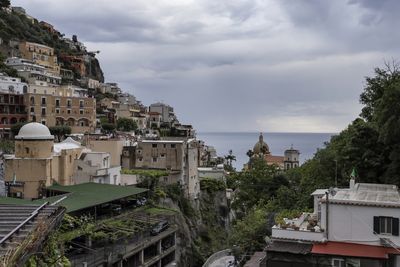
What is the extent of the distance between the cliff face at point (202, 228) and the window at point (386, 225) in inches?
948

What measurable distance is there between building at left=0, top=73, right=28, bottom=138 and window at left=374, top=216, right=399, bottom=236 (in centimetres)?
6087

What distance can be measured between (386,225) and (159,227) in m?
20.7

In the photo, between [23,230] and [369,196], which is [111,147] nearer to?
[369,196]

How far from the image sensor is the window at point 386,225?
19312 millimetres

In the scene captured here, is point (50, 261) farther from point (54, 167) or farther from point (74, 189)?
point (54, 167)

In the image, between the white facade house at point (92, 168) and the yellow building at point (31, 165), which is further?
the white facade house at point (92, 168)

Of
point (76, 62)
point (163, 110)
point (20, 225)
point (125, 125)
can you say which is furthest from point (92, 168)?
point (163, 110)

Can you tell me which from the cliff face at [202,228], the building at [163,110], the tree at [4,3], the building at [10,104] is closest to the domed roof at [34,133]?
the cliff face at [202,228]

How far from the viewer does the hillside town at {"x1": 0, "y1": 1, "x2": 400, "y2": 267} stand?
18.9 meters

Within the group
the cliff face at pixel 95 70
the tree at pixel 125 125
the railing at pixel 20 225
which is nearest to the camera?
the railing at pixel 20 225

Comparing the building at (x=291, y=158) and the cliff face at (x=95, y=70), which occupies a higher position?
the cliff face at (x=95, y=70)

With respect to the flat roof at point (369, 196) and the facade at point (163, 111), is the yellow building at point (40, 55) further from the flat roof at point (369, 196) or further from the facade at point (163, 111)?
the flat roof at point (369, 196)

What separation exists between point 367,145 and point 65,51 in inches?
4327

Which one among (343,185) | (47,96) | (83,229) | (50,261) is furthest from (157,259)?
(47,96)
